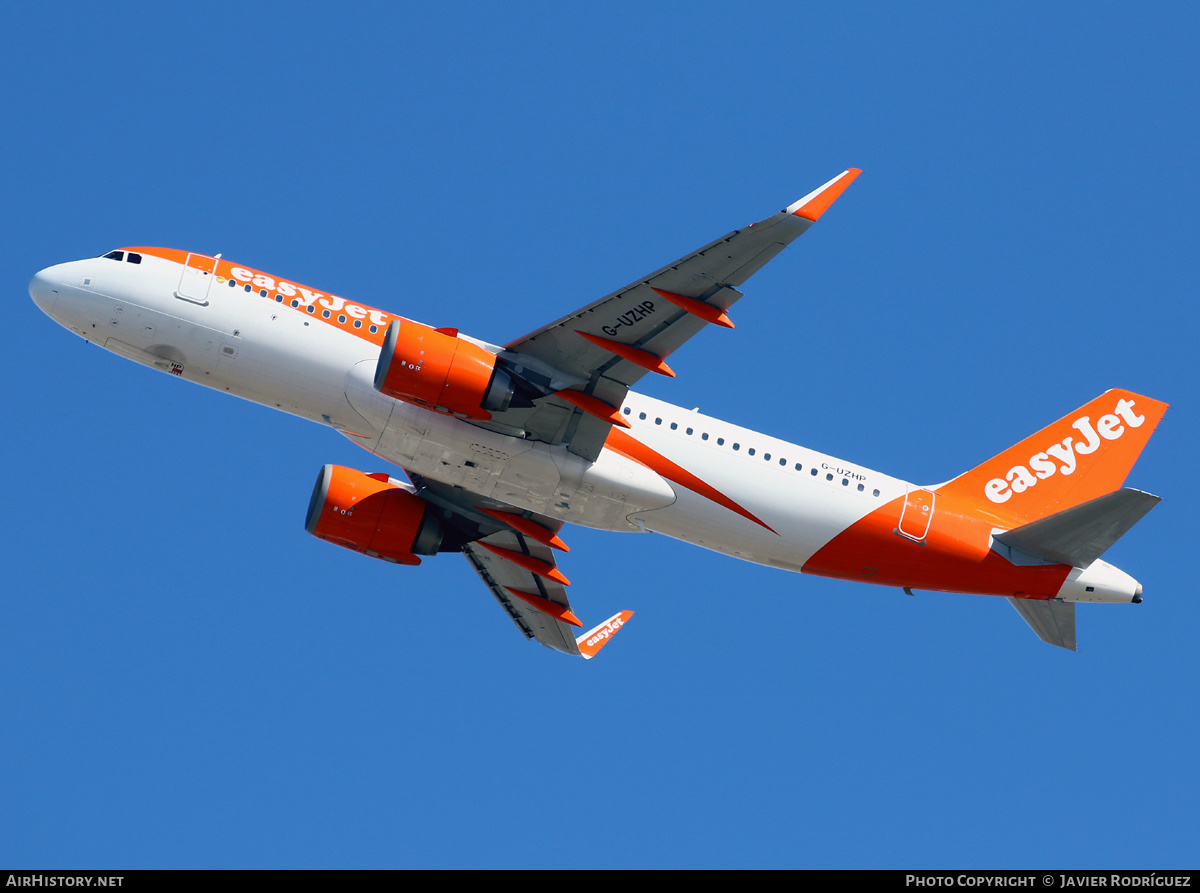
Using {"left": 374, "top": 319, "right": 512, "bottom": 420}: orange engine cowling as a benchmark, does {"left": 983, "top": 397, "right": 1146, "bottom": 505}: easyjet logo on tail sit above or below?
above

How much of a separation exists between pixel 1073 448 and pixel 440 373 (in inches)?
769

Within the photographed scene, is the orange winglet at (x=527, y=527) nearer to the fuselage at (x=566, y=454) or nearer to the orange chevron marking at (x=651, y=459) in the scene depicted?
the fuselage at (x=566, y=454)

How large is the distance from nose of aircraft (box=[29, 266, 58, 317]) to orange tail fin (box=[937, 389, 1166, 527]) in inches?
993

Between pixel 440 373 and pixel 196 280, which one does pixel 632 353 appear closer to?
pixel 440 373

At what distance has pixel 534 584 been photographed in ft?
128

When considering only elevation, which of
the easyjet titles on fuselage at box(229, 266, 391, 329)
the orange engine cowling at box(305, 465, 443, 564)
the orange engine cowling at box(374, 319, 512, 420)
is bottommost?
the orange engine cowling at box(305, 465, 443, 564)

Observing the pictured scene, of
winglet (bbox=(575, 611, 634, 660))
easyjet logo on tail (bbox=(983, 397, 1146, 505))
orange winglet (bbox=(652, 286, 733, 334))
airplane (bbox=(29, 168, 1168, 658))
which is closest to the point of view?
orange winglet (bbox=(652, 286, 733, 334))

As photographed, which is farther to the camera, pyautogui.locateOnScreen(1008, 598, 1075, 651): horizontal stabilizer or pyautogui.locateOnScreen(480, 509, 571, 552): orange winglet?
pyautogui.locateOnScreen(480, 509, 571, 552): orange winglet

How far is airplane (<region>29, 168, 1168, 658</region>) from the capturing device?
30.0m

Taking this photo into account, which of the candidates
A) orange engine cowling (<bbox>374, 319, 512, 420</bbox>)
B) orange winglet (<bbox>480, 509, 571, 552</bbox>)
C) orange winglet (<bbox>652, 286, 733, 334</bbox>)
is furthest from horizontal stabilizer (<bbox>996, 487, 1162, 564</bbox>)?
orange engine cowling (<bbox>374, 319, 512, 420</bbox>)

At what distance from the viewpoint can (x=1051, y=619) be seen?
35.2m

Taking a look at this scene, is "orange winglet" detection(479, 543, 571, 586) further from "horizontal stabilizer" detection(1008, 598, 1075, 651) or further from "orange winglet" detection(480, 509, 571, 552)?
"horizontal stabilizer" detection(1008, 598, 1075, 651)
